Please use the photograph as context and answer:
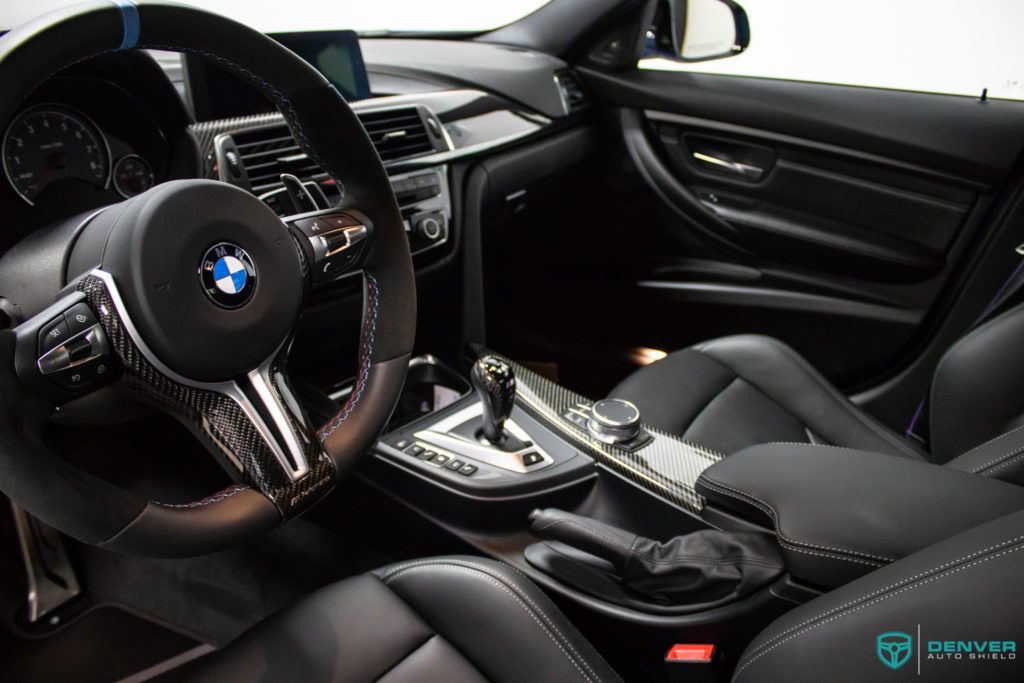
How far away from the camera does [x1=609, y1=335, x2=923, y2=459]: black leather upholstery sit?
141 centimetres

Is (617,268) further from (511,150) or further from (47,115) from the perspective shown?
(47,115)

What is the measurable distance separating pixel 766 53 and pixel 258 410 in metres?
1.62

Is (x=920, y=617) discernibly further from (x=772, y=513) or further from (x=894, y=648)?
(x=772, y=513)

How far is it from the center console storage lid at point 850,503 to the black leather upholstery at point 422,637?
10.1 inches

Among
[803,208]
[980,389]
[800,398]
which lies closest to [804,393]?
[800,398]

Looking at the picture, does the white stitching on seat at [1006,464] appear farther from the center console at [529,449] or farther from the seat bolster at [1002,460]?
the center console at [529,449]

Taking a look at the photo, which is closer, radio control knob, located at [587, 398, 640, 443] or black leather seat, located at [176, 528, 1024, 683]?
black leather seat, located at [176, 528, 1024, 683]

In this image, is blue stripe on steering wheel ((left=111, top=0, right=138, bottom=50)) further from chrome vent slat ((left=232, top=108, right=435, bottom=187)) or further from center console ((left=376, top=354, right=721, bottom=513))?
center console ((left=376, top=354, right=721, bottom=513))

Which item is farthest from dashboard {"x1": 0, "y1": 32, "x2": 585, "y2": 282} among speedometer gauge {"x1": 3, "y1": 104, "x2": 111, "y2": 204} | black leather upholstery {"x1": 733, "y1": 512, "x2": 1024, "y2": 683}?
black leather upholstery {"x1": 733, "y1": 512, "x2": 1024, "y2": 683}

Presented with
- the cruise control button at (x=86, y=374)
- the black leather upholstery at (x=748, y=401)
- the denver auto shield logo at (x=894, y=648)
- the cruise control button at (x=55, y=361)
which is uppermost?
the cruise control button at (x=55, y=361)

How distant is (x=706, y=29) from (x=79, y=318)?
1666mm

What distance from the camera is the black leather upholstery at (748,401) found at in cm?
141

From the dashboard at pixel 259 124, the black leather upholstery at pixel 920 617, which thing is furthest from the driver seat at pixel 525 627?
the dashboard at pixel 259 124

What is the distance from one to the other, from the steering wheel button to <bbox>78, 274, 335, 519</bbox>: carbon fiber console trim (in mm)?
40
